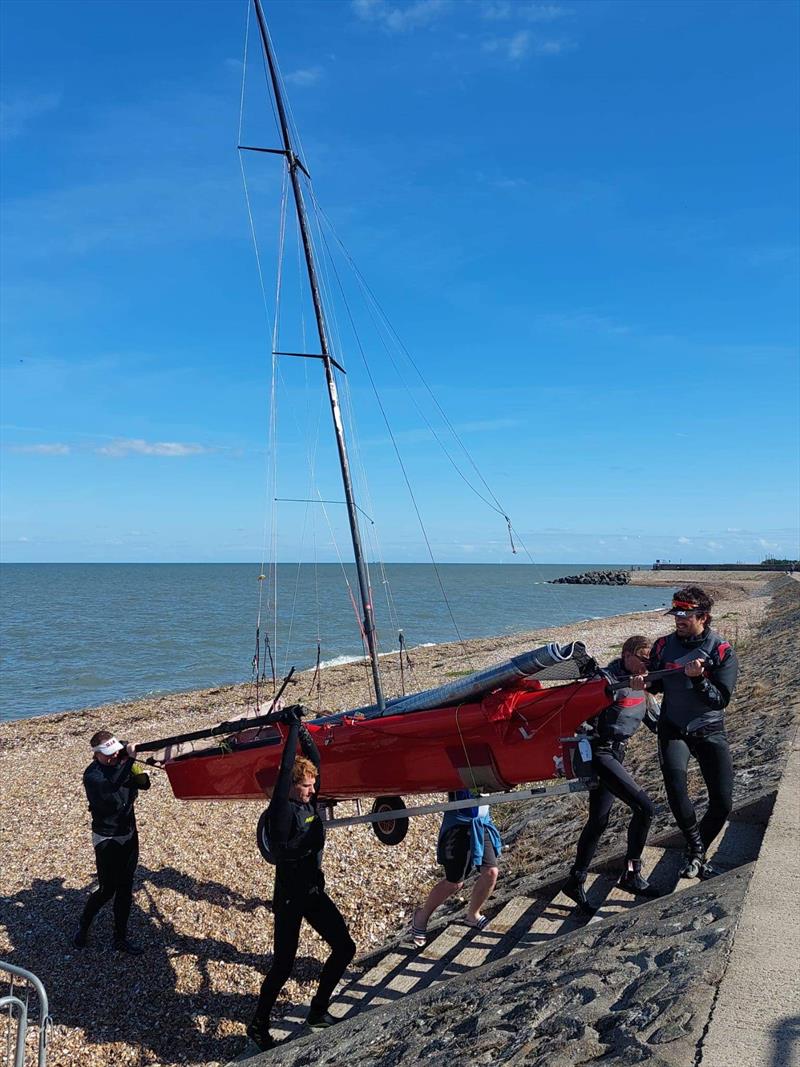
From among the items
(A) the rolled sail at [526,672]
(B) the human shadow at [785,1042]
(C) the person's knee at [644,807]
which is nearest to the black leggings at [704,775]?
(C) the person's knee at [644,807]

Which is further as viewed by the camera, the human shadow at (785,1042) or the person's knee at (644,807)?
the person's knee at (644,807)

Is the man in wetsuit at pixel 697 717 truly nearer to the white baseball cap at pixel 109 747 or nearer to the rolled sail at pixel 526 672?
the rolled sail at pixel 526 672

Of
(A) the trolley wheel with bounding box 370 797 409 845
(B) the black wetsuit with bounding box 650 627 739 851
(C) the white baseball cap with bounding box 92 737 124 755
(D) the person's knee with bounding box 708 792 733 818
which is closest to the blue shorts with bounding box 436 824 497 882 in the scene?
(A) the trolley wheel with bounding box 370 797 409 845

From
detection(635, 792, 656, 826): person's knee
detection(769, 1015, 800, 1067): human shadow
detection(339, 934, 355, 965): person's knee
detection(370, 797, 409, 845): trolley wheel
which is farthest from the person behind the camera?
detection(370, 797, 409, 845): trolley wheel

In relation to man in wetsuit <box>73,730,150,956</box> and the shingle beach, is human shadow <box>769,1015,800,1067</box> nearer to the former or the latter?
the shingle beach

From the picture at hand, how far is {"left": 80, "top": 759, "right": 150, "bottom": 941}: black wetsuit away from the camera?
263 inches

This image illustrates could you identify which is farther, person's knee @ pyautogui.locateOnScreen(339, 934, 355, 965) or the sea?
the sea

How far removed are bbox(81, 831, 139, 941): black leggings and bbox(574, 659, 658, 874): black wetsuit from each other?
3935 mm

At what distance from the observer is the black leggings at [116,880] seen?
667 cm

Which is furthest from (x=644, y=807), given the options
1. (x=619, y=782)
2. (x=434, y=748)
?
(x=434, y=748)

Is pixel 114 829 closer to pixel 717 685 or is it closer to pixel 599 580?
pixel 717 685

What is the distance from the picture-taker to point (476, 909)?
6043 millimetres

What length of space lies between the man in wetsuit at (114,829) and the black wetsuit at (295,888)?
80.0 inches

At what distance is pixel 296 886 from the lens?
5.09m
